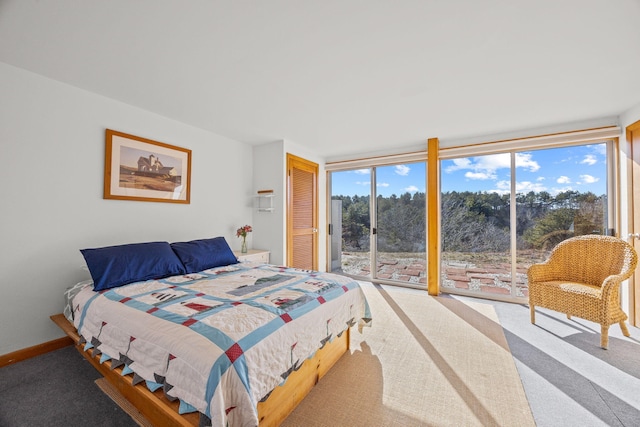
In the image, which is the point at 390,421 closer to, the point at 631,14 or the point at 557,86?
the point at 631,14

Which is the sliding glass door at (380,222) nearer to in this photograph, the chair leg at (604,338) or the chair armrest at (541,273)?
the chair armrest at (541,273)

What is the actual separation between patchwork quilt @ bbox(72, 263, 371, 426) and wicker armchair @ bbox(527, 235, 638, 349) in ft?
7.05

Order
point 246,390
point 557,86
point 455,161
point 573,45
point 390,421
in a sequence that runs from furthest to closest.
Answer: point 455,161 → point 557,86 → point 573,45 → point 390,421 → point 246,390

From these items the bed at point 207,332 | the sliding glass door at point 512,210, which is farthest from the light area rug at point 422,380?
the sliding glass door at point 512,210

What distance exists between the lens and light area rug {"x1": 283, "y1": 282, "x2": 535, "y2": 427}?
1539 millimetres

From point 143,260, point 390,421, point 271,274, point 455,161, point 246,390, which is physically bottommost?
point 390,421

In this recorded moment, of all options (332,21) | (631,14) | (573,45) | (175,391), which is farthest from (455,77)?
(175,391)

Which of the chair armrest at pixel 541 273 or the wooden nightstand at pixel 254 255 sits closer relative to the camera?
the chair armrest at pixel 541 273

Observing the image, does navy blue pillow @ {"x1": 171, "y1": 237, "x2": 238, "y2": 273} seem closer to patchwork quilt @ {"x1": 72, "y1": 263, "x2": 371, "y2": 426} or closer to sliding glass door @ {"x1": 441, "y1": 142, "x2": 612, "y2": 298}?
patchwork quilt @ {"x1": 72, "y1": 263, "x2": 371, "y2": 426}

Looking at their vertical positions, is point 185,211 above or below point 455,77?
below

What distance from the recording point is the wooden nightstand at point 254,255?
359cm

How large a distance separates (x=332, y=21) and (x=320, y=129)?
6.35 ft

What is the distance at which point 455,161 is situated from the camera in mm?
4078

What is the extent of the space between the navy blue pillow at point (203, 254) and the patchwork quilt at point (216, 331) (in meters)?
0.43
